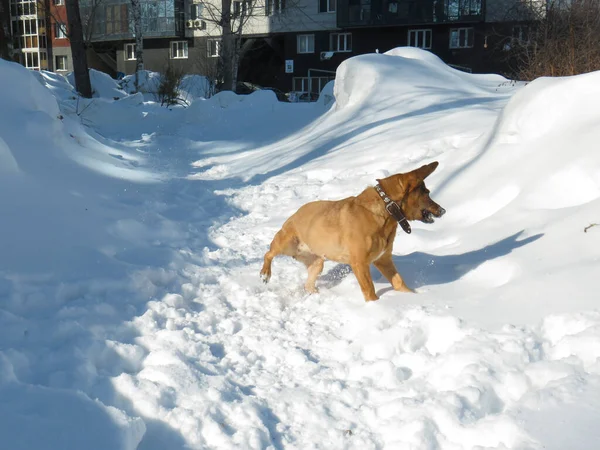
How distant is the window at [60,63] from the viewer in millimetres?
54144

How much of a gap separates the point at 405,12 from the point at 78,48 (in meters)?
23.4

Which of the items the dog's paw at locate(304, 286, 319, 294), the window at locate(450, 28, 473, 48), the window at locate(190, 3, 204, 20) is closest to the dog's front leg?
the dog's paw at locate(304, 286, 319, 294)

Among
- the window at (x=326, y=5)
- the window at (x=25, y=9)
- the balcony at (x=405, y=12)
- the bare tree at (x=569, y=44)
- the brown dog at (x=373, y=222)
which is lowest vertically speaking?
the brown dog at (x=373, y=222)

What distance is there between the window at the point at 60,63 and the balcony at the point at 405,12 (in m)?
26.5

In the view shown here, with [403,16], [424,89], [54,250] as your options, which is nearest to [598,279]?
[54,250]

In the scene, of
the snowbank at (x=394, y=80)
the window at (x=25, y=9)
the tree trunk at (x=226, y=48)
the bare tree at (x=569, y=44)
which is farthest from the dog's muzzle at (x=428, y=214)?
the window at (x=25, y=9)

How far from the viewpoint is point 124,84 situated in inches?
1082

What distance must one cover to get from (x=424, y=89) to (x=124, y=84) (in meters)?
17.6

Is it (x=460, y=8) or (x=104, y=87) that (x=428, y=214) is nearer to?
(x=104, y=87)

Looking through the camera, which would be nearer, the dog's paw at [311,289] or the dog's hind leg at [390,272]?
the dog's hind leg at [390,272]

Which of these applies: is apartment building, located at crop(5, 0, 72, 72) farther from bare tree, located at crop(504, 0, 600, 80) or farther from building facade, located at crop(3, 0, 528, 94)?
bare tree, located at crop(504, 0, 600, 80)

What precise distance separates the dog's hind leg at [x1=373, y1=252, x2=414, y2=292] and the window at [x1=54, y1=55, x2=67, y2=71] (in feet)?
182

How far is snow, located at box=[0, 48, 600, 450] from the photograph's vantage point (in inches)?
110

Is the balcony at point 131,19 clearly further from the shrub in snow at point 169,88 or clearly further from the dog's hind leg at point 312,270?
the dog's hind leg at point 312,270
